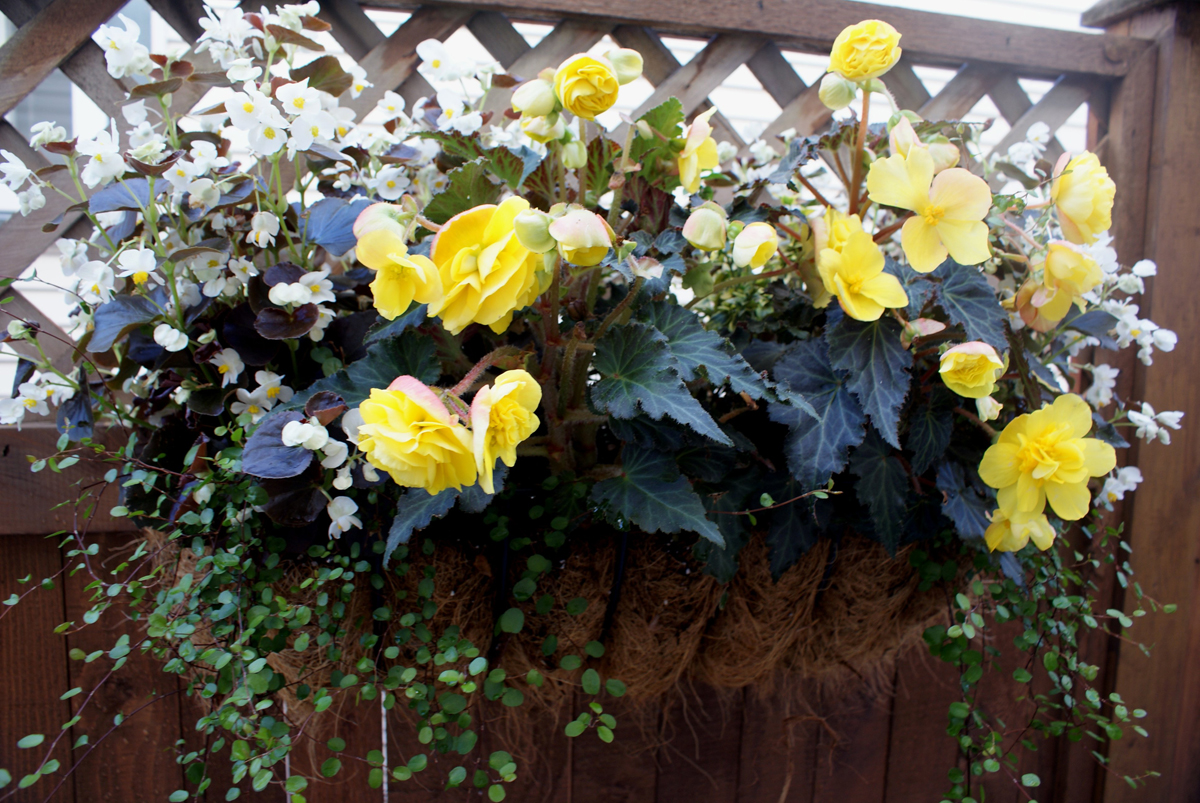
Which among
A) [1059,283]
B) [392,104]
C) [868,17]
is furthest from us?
[868,17]

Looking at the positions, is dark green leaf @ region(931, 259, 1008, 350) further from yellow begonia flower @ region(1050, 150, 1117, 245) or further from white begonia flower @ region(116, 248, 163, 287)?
white begonia flower @ region(116, 248, 163, 287)

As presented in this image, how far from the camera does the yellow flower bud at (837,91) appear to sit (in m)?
0.67

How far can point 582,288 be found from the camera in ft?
2.20

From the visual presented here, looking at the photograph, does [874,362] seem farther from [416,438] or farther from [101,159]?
[101,159]

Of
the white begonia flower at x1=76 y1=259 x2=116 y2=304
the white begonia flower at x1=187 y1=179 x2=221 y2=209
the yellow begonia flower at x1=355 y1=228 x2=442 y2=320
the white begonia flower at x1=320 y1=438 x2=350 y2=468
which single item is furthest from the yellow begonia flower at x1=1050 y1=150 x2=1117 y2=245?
A: the white begonia flower at x1=76 y1=259 x2=116 y2=304

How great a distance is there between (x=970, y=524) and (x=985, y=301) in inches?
8.5

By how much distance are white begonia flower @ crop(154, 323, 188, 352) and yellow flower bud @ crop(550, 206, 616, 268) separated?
0.40 meters

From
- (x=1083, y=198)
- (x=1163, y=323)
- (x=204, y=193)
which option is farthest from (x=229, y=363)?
(x=1163, y=323)

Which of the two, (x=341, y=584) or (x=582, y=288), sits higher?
(x=582, y=288)

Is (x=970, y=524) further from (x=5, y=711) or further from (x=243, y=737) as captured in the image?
(x=5, y=711)

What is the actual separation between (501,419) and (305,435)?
7.0 inches

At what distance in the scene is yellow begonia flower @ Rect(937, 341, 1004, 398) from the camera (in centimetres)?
60

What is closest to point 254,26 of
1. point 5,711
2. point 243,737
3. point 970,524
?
point 243,737

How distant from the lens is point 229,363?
676 millimetres
